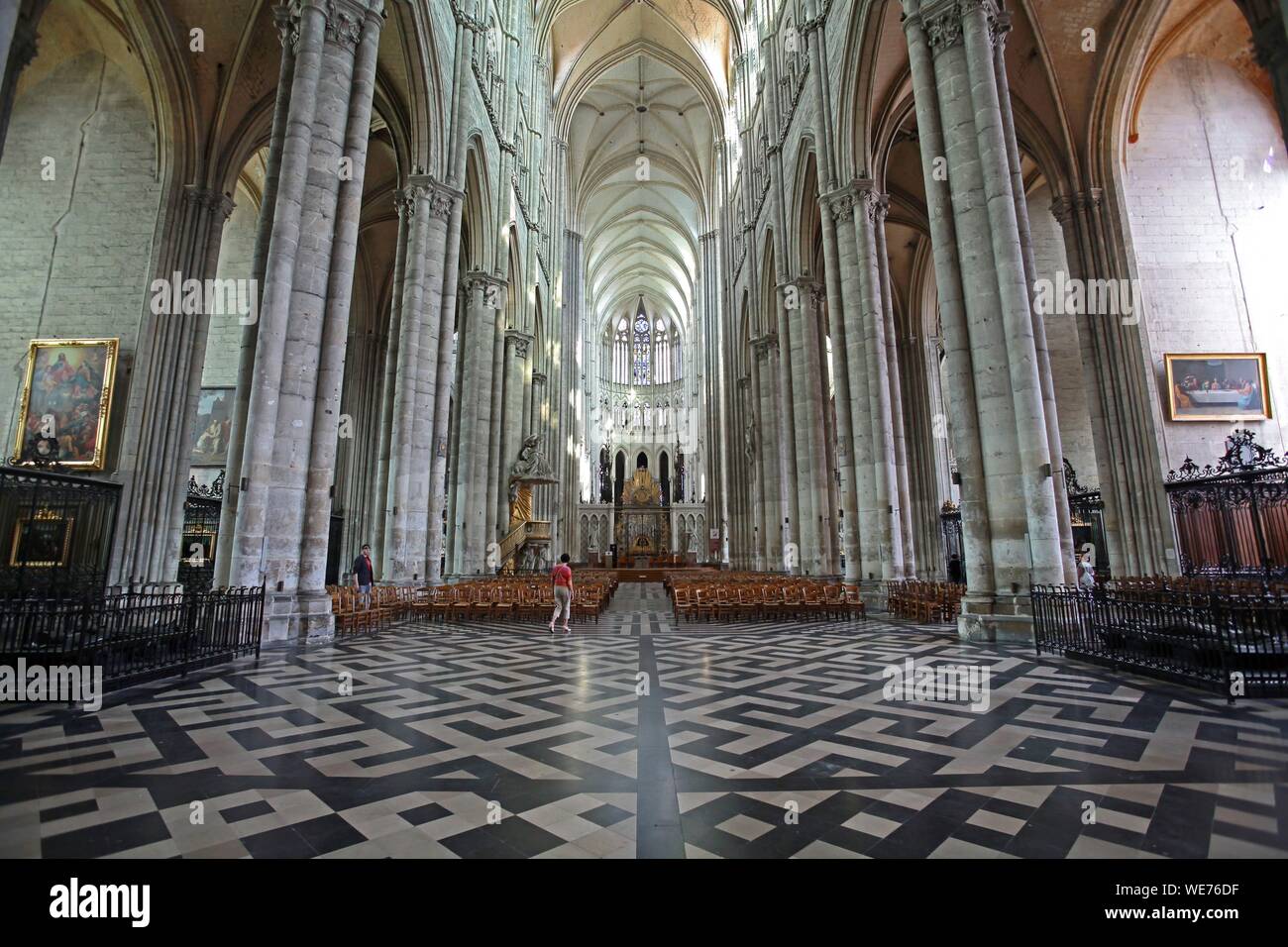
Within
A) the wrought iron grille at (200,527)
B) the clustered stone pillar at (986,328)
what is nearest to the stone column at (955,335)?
the clustered stone pillar at (986,328)

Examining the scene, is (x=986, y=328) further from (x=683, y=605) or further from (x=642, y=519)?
(x=642, y=519)

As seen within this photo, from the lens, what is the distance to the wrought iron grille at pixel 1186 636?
15.8 feet

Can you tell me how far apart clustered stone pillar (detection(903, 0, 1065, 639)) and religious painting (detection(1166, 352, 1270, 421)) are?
10.3m

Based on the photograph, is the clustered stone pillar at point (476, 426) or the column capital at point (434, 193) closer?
the column capital at point (434, 193)

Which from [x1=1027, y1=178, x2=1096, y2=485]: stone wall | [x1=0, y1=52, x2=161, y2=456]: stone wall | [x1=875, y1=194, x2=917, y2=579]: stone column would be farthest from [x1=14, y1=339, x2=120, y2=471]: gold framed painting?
[x1=1027, y1=178, x2=1096, y2=485]: stone wall

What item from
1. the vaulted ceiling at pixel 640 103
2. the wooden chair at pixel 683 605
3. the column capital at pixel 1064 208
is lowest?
the wooden chair at pixel 683 605

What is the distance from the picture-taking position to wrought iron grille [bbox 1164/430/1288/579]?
514 inches

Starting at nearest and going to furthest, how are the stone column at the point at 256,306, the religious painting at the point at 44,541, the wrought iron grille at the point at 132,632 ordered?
the wrought iron grille at the point at 132,632
the stone column at the point at 256,306
the religious painting at the point at 44,541

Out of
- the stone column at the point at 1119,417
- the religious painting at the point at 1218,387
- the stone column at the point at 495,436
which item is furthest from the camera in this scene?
the stone column at the point at 495,436

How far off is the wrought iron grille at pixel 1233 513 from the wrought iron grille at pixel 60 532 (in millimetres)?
23390

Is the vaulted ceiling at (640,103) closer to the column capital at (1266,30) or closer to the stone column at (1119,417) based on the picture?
the stone column at (1119,417)

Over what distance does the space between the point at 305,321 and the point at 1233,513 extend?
2047cm

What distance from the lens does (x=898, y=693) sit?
503cm

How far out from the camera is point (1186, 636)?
5273mm
